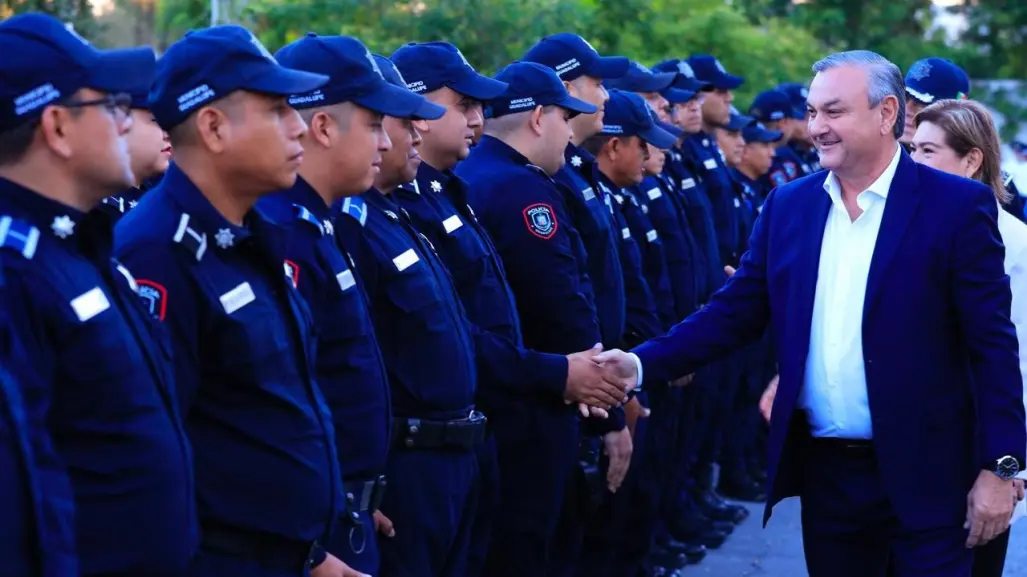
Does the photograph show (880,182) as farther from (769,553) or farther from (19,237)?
(769,553)

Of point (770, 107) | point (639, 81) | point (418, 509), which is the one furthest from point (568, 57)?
point (770, 107)

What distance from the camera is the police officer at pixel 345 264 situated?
393 centimetres

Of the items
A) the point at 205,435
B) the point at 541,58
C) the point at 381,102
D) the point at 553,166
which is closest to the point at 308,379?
the point at 205,435

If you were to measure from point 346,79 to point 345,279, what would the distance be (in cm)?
63

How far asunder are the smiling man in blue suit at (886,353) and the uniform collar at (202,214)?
73.3 inches

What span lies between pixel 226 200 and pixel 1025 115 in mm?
25891

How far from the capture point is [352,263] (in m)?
4.14

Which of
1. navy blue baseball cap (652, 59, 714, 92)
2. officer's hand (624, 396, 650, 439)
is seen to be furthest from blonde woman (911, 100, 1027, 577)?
navy blue baseball cap (652, 59, 714, 92)

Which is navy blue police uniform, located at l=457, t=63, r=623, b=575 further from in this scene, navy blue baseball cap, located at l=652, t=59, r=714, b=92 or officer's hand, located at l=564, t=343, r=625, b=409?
navy blue baseball cap, located at l=652, t=59, r=714, b=92

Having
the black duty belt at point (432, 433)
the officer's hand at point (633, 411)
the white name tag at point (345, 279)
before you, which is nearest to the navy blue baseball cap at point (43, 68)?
the white name tag at point (345, 279)

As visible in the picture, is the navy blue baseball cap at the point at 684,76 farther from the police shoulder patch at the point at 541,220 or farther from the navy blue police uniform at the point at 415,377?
the navy blue police uniform at the point at 415,377

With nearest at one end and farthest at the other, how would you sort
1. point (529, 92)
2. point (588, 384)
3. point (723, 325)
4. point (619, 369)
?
point (723, 325) → point (619, 369) → point (588, 384) → point (529, 92)

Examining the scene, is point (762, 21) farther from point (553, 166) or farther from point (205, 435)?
point (205, 435)

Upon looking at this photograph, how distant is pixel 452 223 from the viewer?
5.14m
